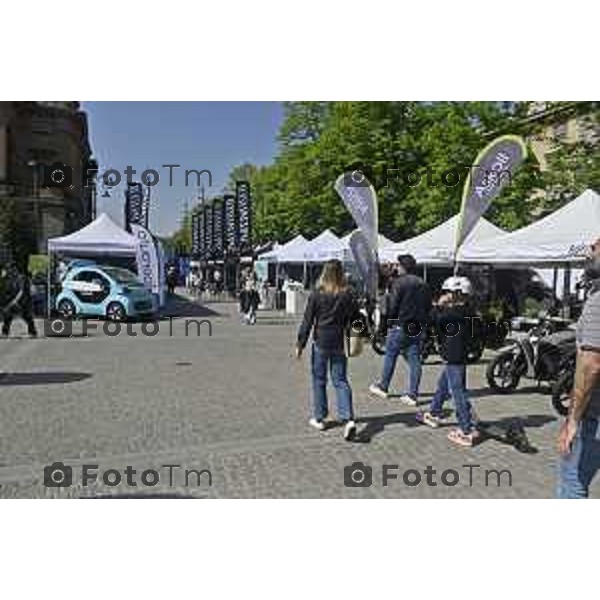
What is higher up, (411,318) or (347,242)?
(347,242)

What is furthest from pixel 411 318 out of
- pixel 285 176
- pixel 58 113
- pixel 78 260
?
pixel 78 260

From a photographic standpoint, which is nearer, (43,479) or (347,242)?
(43,479)

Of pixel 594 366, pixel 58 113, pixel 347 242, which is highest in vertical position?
pixel 58 113

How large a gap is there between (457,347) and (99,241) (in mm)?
7007

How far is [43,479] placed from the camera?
5418 millimetres

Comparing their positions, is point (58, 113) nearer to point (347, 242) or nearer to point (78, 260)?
point (347, 242)

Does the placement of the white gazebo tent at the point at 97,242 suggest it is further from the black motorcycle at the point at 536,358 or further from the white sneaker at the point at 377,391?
the black motorcycle at the point at 536,358

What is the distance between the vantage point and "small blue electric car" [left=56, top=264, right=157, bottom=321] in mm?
10762

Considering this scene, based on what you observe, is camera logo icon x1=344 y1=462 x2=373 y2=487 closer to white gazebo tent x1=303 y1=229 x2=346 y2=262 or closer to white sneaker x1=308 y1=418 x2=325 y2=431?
white sneaker x1=308 y1=418 x2=325 y2=431

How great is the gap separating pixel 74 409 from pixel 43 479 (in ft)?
7.55

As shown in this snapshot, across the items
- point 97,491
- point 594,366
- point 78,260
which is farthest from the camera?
point 78,260

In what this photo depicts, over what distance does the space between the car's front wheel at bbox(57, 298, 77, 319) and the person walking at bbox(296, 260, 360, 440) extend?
23.8 ft

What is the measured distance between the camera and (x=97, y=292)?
43.3ft

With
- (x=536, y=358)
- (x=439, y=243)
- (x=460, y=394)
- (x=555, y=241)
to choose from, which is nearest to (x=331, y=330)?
(x=460, y=394)
